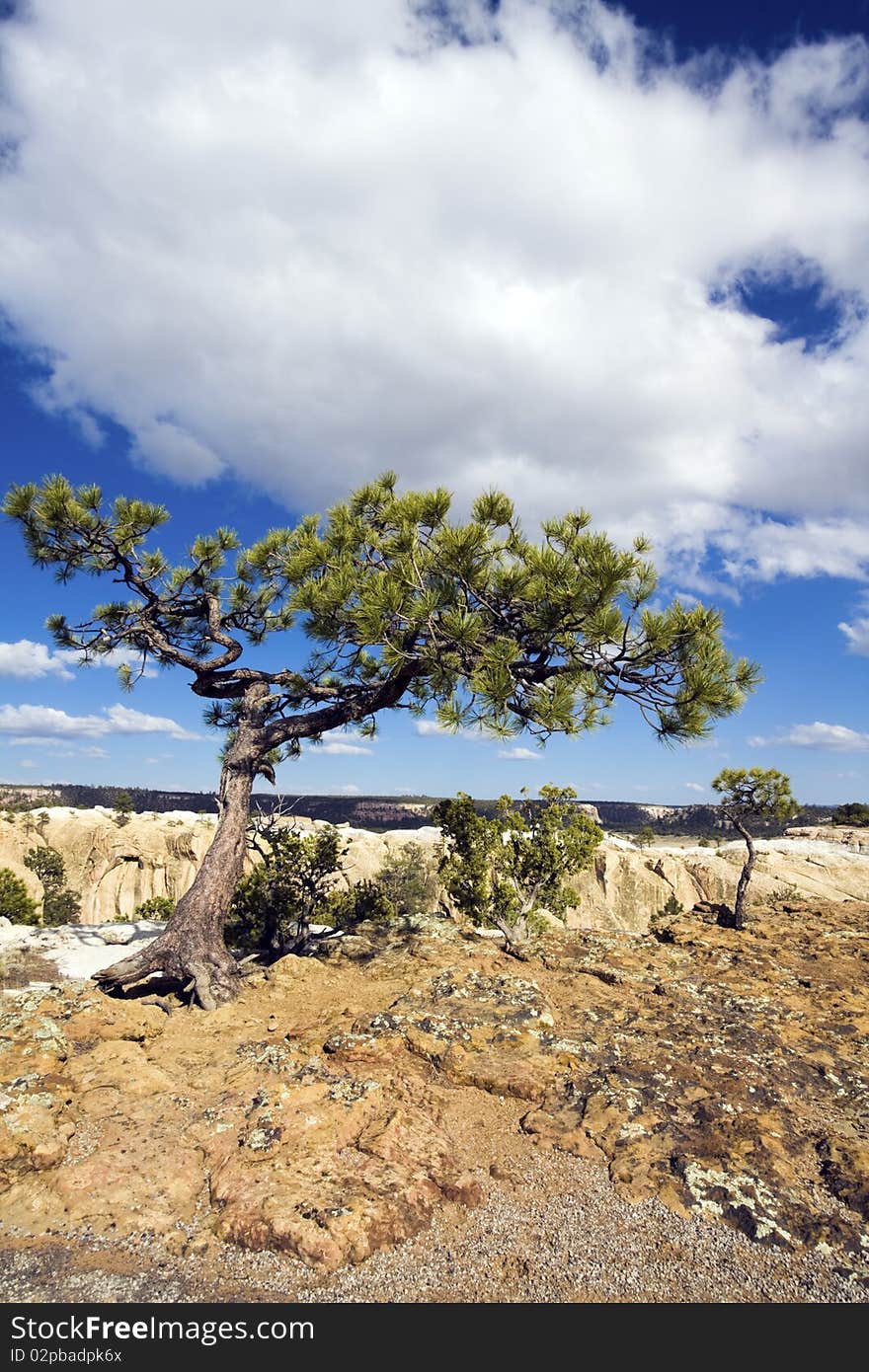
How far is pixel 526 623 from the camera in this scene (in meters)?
7.45

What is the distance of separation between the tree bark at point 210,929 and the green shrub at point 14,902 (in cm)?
1589

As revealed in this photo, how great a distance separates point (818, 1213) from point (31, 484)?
1059cm

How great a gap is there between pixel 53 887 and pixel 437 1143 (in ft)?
149

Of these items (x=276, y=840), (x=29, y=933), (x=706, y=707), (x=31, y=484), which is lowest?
(x=29, y=933)

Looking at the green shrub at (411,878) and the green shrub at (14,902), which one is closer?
the green shrub at (14,902)

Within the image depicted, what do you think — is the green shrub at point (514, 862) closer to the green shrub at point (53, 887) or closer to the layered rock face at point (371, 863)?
the layered rock face at point (371, 863)

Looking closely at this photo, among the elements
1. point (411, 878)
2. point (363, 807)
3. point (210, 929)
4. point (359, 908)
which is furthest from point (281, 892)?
point (363, 807)

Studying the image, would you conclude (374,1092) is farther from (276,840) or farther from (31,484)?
(31,484)

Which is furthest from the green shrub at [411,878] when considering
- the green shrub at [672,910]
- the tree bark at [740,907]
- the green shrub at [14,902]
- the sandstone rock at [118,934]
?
the tree bark at [740,907]

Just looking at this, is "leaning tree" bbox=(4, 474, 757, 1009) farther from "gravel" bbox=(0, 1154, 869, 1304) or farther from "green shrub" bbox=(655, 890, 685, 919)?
"green shrub" bbox=(655, 890, 685, 919)

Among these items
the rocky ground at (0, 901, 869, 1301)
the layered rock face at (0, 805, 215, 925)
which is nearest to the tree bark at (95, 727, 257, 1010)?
the rocky ground at (0, 901, 869, 1301)

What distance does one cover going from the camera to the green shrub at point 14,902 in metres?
20.4

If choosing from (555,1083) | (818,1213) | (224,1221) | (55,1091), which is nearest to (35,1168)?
(55,1091)

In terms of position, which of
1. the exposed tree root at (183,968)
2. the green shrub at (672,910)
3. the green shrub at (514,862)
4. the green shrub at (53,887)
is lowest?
the green shrub at (53,887)
